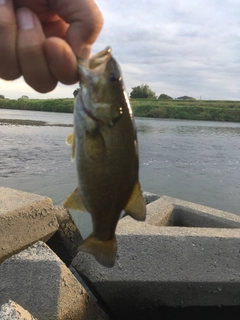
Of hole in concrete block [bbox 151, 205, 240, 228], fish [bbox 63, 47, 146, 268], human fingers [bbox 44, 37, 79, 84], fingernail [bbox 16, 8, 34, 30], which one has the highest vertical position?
fingernail [bbox 16, 8, 34, 30]

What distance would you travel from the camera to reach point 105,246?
186 centimetres

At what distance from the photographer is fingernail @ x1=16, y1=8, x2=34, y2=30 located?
4.86 ft

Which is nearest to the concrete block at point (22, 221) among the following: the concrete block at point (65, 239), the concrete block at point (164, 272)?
the concrete block at point (65, 239)

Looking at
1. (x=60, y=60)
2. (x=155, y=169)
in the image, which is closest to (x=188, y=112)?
(x=155, y=169)

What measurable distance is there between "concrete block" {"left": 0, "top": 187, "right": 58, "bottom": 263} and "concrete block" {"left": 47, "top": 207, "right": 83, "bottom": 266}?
427 millimetres

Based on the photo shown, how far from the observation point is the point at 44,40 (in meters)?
1.51

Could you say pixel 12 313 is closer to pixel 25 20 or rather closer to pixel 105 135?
pixel 105 135

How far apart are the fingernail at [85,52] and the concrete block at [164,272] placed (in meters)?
2.97

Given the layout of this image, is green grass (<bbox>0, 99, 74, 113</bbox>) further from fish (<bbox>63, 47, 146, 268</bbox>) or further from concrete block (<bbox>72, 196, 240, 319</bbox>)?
fish (<bbox>63, 47, 146, 268</bbox>)

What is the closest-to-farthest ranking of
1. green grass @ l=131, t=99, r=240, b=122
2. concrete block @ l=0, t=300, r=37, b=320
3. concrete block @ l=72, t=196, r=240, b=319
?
concrete block @ l=0, t=300, r=37, b=320
concrete block @ l=72, t=196, r=240, b=319
green grass @ l=131, t=99, r=240, b=122

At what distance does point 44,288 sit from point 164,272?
1395mm

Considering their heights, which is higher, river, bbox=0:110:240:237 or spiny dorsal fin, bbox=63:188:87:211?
spiny dorsal fin, bbox=63:188:87:211

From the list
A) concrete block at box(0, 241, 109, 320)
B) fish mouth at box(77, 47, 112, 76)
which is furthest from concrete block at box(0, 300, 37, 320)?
fish mouth at box(77, 47, 112, 76)

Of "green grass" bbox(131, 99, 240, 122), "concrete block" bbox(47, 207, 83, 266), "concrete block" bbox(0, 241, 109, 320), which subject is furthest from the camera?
"green grass" bbox(131, 99, 240, 122)
